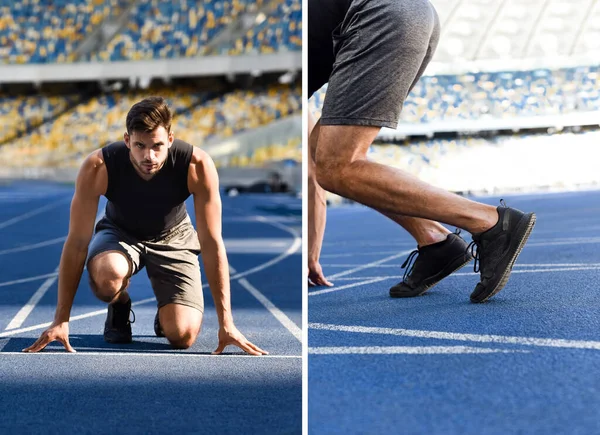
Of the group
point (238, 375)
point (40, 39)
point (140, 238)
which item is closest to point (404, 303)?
point (238, 375)

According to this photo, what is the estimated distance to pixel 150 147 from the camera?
2.27 meters

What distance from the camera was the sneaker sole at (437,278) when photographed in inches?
100

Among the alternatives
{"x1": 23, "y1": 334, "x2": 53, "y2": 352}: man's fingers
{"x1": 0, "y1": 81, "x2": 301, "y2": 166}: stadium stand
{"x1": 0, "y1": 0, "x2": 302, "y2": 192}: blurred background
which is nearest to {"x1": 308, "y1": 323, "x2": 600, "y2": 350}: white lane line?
{"x1": 23, "y1": 334, "x2": 53, "y2": 352}: man's fingers

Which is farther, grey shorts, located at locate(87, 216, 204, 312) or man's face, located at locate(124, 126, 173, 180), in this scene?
grey shorts, located at locate(87, 216, 204, 312)

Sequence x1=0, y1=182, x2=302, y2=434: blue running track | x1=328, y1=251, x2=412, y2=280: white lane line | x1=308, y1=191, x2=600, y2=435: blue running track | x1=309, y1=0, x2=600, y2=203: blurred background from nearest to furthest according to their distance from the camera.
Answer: x1=308, y1=191, x2=600, y2=435: blue running track < x1=0, y1=182, x2=302, y2=434: blue running track < x1=328, y1=251, x2=412, y2=280: white lane line < x1=309, y1=0, x2=600, y2=203: blurred background

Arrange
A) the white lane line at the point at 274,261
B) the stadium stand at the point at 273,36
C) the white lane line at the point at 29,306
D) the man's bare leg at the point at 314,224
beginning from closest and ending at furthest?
1. the white lane line at the point at 29,306
2. the man's bare leg at the point at 314,224
3. the white lane line at the point at 274,261
4. the stadium stand at the point at 273,36

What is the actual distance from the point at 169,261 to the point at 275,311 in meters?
0.81

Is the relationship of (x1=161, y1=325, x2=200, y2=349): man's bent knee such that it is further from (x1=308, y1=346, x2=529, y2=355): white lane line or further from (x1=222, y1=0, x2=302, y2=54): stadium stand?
(x1=222, y1=0, x2=302, y2=54): stadium stand

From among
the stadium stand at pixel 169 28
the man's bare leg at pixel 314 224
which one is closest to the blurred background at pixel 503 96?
the stadium stand at pixel 169 28

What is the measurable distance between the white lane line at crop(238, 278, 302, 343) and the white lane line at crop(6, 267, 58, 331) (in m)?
0.99

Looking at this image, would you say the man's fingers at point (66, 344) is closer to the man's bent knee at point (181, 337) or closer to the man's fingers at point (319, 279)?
the man's bent knee at point (181, 337)

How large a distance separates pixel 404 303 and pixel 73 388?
3.62ft

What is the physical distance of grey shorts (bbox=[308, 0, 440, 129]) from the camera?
2186 millimetres

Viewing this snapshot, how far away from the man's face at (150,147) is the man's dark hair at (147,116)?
2 centimetres
